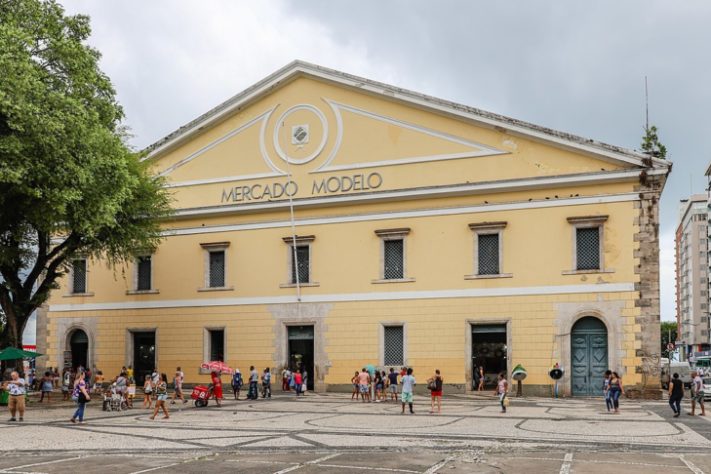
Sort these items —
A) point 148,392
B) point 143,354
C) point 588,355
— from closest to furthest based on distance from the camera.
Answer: point 148,392
point 588,355
point 143,354

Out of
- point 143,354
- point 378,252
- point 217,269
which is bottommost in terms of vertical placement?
point 143,354

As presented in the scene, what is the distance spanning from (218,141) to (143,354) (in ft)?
33.8

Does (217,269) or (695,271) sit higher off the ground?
(695,271)

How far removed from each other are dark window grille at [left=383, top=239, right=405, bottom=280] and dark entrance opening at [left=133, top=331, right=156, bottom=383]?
11.5 meters

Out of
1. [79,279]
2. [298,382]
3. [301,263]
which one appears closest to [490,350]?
[298,382]

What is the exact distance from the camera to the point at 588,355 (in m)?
31.1

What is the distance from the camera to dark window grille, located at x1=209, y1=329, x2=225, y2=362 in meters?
37.0

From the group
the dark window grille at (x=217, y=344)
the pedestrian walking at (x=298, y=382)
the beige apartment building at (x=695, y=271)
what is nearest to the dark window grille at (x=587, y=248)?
the pedestrian walking at (x=298, y=382)

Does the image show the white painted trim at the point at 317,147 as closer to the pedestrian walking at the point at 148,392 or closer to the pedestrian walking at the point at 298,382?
the pedestrian walking at the point at 298,382

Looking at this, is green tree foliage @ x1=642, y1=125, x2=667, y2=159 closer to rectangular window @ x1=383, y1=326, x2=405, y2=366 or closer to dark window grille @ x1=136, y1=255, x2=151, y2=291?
rectangular window @ x1=383, y1=326, x2=405, y2=366

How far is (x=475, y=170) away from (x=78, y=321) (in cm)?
2008

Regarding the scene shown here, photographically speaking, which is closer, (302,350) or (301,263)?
(302,350)

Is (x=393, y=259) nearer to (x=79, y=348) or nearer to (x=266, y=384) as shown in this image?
(x=266, y=384)

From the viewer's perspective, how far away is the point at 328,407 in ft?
90.2
